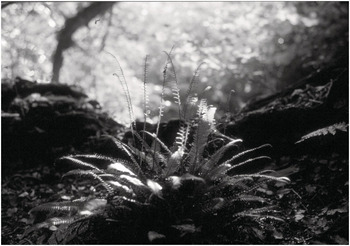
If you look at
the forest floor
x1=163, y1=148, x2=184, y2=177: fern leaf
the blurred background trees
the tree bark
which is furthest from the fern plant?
the tree bark

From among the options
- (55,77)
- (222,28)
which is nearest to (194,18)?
(222,28)

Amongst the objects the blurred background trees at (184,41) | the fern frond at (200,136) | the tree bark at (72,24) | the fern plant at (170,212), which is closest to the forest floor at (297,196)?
the fern plant at (170,212)

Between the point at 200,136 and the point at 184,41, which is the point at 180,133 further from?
the point at 184,41

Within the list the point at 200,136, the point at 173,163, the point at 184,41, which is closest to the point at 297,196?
the point at 200,136

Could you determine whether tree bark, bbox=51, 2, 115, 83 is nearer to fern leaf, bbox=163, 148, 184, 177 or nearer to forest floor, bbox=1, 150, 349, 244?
forest floor, bbox=1, 150, 349, 244

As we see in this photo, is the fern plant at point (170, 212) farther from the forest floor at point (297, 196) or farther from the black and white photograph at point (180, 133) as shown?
the forest floor at point (297, 196)
